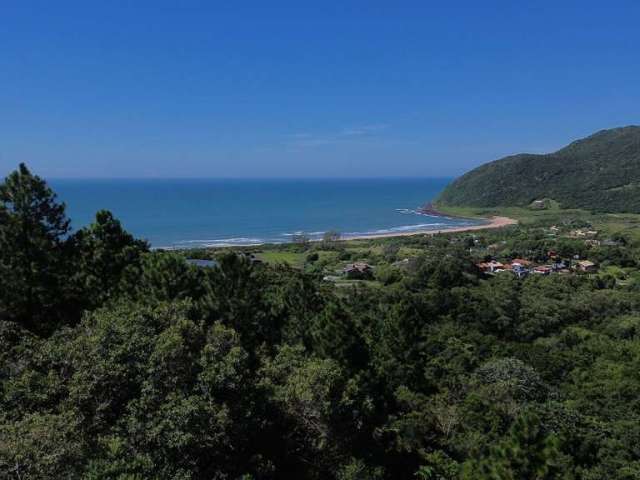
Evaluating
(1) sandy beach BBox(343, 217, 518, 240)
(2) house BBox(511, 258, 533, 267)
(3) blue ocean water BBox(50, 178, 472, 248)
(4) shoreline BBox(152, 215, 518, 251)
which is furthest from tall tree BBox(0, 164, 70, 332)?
(1) sandy beach BBox(343, 217, 518, 240)

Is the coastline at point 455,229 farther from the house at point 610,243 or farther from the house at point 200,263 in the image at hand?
the house at point 200,263

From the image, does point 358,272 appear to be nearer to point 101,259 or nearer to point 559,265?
point 559,265

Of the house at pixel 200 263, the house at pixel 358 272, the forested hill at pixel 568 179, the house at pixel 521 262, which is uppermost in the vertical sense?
the forested hill at pixel 568 179

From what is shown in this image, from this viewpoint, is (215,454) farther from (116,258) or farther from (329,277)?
(329,277)

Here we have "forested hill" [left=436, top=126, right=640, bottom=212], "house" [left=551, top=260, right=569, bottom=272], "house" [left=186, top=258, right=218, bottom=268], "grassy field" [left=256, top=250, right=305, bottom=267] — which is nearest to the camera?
"house" [left=186, top=258, right=218, bottom=268]

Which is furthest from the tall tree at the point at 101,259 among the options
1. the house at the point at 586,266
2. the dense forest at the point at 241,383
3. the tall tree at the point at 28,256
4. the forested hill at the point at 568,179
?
the forested hill at the point at 568,179

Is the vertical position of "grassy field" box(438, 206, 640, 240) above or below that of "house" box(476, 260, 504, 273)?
above

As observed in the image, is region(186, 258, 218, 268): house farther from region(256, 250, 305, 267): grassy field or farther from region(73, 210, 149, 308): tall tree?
region(256, 250, 305, 267): grassy field
